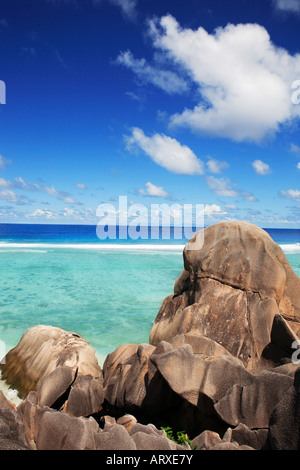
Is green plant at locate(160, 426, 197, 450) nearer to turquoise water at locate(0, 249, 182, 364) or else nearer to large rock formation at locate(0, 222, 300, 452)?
large rock formation at locate(0, 222, 300, 452)

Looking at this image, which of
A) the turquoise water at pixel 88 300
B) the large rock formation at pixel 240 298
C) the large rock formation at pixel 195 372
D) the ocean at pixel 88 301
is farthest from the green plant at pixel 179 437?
the turquoise water at pixel 88 300

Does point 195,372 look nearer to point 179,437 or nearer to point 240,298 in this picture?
point 179,437

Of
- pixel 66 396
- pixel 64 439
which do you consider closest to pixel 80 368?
pixel 66 396

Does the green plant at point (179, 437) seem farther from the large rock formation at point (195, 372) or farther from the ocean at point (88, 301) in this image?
the ocean at point (88, 301)

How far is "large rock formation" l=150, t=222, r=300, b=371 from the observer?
5.17m

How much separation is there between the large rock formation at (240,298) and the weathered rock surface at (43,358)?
1.52 metres

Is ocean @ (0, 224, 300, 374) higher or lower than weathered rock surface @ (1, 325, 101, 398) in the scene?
lower

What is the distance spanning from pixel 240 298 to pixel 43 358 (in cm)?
355

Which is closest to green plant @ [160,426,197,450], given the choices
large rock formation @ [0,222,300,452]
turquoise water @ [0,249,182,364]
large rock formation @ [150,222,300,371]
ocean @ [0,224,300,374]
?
large rock formation @ [0,222,300,452]

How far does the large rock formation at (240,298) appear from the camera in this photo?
517cm

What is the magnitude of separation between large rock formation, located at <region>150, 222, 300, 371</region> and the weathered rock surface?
1.52 meters

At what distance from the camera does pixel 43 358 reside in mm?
5816
